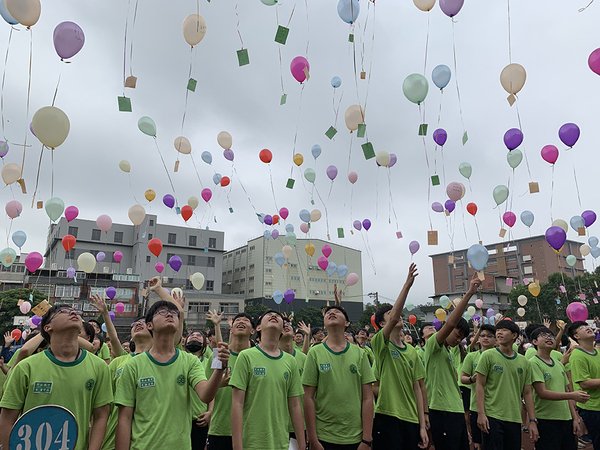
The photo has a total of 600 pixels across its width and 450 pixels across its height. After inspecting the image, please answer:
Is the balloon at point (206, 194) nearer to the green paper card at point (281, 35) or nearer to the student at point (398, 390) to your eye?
the green paper card at point (281, 35)

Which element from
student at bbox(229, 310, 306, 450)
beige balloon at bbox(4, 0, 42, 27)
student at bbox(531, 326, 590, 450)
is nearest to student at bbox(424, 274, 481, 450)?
student at bbox(531, 326, 590, 450)

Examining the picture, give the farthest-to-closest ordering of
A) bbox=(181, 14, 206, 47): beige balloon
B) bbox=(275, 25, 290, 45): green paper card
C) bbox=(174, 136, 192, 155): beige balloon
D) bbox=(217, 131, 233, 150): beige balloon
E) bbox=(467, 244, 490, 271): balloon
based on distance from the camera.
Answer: bbox=(217, 131, 233, 150): beige balloon, bbox=(174, 136, 192, 155): beige balloon, bbox=(467, 244, 490, 271): balloon, bbox=(181, 14, 206, 47): beige balloon, bbox=(275, 25, 290, 45): green paper card

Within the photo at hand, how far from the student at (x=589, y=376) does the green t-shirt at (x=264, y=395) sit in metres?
3.22

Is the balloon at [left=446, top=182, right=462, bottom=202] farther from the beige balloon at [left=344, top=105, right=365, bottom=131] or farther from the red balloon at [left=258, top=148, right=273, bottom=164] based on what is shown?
the red balloon at [left=258, top=148, right=273, bottom=164]

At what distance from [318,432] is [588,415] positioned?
3.14 m

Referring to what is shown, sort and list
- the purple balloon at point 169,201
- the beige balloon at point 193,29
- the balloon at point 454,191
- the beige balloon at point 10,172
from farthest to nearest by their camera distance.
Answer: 1. the purple balloon at point 169,201
2. the balloon at point 454,191
3. the beige balloon at point 10,172
4. the beige balloon at point 193,29

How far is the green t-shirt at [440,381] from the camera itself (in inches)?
155

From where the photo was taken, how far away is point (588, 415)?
425cm

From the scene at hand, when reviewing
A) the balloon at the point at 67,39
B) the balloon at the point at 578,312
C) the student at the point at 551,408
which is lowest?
the student at the point at 551,408

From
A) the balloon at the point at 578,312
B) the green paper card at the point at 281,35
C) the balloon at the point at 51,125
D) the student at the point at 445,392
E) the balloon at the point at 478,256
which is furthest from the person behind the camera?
the balloon at the point at 578,312

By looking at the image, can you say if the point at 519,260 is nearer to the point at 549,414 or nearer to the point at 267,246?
the point at 267,246

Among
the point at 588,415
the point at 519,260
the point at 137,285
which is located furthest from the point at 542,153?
the point at 519,260

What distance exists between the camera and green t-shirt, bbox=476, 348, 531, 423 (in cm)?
388

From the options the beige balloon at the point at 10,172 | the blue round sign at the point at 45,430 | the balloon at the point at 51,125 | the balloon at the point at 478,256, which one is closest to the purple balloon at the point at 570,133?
the balloon at the point at 478,256
